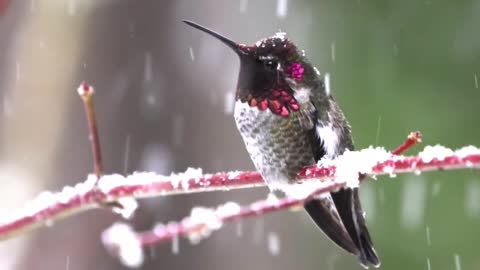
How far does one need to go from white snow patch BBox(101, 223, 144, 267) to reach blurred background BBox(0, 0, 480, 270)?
310 centimetres

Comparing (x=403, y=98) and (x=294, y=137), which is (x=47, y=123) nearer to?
(x=403, y=98)

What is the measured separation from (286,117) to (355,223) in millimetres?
367

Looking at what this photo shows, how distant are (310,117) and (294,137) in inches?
2.5

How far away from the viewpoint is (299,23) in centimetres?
570

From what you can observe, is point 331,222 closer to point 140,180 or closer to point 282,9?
point 140,180

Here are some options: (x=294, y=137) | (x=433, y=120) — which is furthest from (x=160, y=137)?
(x=294, y=137)

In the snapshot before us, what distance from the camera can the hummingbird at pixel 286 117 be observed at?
1.66m

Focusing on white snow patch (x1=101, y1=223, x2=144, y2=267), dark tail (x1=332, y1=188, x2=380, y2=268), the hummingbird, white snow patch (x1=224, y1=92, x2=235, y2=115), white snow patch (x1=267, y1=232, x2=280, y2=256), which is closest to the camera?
white snow patch (x1=101, y1=223, x2=144, y2=267)

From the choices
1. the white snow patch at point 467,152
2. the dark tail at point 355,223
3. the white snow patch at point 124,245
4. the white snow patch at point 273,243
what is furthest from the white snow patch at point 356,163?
the white snow patch at point 273,243

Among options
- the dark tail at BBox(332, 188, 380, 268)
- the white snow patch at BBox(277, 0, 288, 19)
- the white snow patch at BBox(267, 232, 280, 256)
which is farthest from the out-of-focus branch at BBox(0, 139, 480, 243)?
the white snow patch at BBox(277, 0, 288, 19)

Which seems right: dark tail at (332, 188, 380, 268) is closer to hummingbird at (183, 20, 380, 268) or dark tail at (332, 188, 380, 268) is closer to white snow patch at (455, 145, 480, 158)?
hummingbird at (183, 20, 380, 268)

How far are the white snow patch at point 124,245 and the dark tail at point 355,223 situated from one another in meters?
0.78

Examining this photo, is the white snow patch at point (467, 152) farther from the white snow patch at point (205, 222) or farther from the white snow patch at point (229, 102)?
the white snow patch at point (229, 102)

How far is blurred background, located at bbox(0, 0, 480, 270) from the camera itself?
12.9 feet
